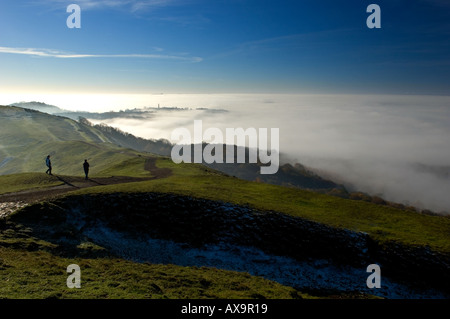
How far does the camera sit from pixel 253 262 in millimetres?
31672

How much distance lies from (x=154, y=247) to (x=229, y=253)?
9.70 metres

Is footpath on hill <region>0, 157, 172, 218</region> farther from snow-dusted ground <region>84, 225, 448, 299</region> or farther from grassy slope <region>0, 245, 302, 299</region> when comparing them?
snow-dusted ground <region>84, 225, 448, 299</region>

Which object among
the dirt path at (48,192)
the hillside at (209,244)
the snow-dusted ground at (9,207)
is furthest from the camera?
the dirt path at (48,192)

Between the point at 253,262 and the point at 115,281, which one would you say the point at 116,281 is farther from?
the point at 253,262

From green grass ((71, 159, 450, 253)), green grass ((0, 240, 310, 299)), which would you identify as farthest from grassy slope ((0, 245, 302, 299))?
green grass ((71, 159, 450, 253))

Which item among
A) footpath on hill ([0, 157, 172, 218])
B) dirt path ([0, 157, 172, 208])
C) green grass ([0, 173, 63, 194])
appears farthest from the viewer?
green grass ([0, 173, 63, 194])

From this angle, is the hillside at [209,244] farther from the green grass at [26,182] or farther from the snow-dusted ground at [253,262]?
the green grass at [26,182]

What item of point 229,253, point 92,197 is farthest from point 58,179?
point 229,253

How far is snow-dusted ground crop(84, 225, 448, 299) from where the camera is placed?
28.9 meters

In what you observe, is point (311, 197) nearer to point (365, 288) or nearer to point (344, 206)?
point (344, 206)

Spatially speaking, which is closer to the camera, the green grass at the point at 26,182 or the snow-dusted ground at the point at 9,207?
the snow-dusted ground at the point at 9,207

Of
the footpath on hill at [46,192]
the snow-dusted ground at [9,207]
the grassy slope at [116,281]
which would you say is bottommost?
the grassy slope at [116,281]

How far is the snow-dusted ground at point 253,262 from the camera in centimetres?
Result: 2886

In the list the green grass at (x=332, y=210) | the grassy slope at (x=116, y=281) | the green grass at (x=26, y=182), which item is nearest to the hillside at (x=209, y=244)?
the grassy slope at (x=116, y=281)
